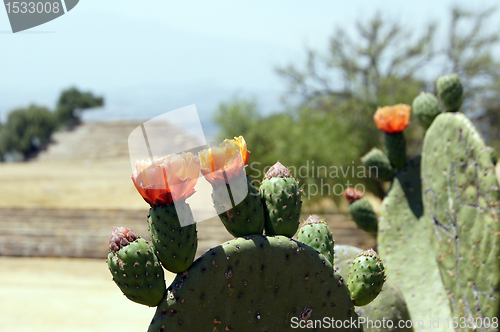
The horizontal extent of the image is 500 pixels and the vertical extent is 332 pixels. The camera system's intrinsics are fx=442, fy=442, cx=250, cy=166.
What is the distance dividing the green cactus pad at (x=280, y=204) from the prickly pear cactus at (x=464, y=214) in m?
1.29

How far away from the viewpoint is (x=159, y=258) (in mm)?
1370

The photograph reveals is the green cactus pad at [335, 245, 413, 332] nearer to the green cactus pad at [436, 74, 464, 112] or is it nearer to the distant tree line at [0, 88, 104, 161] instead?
the green cactus pad at [436, 74, 464, 112]

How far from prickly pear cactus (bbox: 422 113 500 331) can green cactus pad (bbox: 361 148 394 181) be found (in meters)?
0.28

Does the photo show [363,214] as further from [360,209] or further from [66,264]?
A: [66,264]

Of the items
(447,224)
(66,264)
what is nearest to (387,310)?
(447,224)

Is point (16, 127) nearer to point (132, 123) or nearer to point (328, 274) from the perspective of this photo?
point (132, 123)

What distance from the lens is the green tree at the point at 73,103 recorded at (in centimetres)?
Answer: 3531

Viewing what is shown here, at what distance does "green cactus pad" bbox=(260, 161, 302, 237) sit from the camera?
1.53m

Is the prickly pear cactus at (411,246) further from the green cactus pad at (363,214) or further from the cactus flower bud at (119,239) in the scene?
the cactus flower bud at (119,239)

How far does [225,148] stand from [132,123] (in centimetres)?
2882

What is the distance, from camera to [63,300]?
6504mm

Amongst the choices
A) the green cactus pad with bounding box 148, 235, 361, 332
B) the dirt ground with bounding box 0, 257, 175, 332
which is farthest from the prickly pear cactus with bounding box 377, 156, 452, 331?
the dirt ground with bounding box 0, 257, 175, 332

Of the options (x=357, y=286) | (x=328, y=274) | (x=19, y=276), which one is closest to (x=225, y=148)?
(x=328, y=274)

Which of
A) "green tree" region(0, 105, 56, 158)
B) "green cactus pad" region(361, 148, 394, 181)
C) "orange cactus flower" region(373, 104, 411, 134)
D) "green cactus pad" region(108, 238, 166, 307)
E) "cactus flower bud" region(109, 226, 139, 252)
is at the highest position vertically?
"cactus flower bud" region(109, 226, 139, 252)
